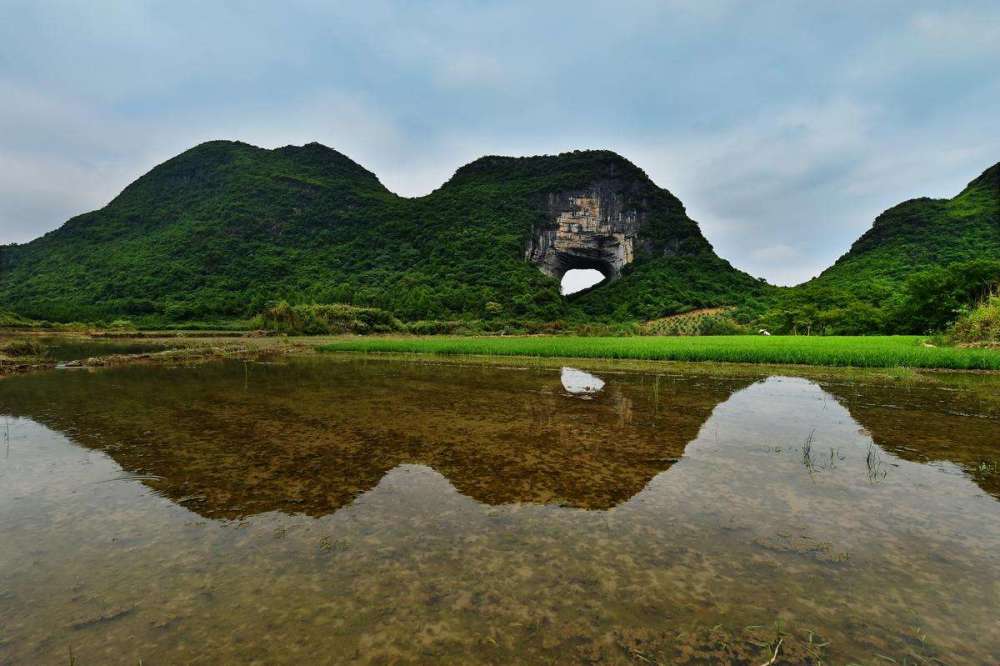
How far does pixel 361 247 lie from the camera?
85.1 metres

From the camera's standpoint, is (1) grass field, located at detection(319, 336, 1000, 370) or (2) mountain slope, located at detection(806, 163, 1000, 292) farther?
(2) mountain slope, located at detection(806, 163, 1000, 292)

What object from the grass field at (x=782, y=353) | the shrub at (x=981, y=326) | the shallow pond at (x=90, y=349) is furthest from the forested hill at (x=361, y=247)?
the shrub at (x=981, y=326)

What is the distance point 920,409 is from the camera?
8719 mm

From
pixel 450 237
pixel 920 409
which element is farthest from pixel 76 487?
pixel 450 237

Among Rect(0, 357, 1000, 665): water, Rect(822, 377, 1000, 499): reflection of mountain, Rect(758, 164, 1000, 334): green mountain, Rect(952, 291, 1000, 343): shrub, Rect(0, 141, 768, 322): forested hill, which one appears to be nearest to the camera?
Rect(0, 357, 1000, 665): water

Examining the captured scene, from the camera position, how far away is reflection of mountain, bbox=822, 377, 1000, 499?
5.54 m

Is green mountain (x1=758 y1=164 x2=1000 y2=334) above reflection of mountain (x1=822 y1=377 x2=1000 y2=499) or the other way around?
above

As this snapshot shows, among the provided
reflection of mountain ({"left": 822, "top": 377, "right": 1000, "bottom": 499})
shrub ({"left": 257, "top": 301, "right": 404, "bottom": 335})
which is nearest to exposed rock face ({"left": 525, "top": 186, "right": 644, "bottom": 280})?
shrub ({"left": 257, "top": 301, "right": 404, "bottom": 335})

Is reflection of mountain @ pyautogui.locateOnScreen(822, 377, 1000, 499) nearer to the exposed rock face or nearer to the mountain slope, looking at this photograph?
the mountain slope

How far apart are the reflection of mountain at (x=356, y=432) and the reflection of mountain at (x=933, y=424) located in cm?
268

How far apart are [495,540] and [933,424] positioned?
8.52 m

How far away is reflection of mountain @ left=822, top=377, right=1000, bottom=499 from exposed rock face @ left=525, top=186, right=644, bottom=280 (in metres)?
76.5

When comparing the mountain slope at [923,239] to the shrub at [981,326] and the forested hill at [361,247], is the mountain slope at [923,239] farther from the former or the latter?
the shrub at [981,326]

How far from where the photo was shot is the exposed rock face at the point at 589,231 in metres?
86.8
